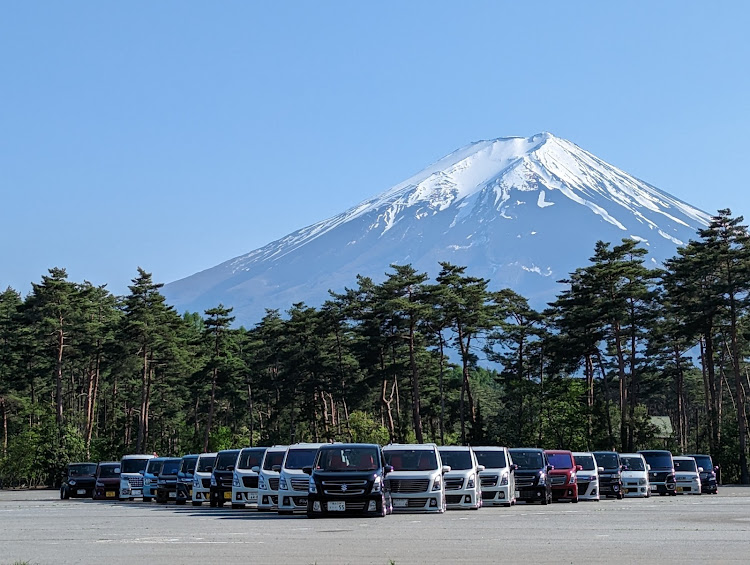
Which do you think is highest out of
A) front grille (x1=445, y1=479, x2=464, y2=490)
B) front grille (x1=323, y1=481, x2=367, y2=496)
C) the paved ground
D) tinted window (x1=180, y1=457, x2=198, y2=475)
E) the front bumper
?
tinted window (x1=180, y1=457, x2=198, y2=475)

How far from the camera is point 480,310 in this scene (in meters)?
68.4

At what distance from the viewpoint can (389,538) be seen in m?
16.6

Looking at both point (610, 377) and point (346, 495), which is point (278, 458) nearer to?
point (346, 495)

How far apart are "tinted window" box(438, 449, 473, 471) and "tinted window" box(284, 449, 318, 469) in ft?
10.6

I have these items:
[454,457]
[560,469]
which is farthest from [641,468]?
[454,457]

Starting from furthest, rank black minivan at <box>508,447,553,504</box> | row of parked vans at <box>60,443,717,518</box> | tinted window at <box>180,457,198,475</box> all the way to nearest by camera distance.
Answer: tinted window at <box>180,457,198,475</box> < black minivan at <box>508,447,553,504</box> < row of parked vans at <box>60,443,717,518</box>

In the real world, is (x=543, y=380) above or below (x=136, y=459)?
above

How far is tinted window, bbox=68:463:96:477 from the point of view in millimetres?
43069

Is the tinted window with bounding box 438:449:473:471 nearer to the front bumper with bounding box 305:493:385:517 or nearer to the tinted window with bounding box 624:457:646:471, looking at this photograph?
the front bumper with bounding box 305:493:385:517

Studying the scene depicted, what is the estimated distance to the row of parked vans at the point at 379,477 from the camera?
74.9ft

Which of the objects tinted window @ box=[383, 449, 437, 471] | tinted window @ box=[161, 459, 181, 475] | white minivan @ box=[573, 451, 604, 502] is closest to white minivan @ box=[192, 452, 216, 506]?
tinted window @ box=[161, 459, 181, 475]

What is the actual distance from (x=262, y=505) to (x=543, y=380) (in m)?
50.3

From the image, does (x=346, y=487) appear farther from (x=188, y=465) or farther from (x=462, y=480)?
(x=188, y=465)

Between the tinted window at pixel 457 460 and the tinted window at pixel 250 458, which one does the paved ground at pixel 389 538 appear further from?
Answer: the tinted window at pixel 250 458
